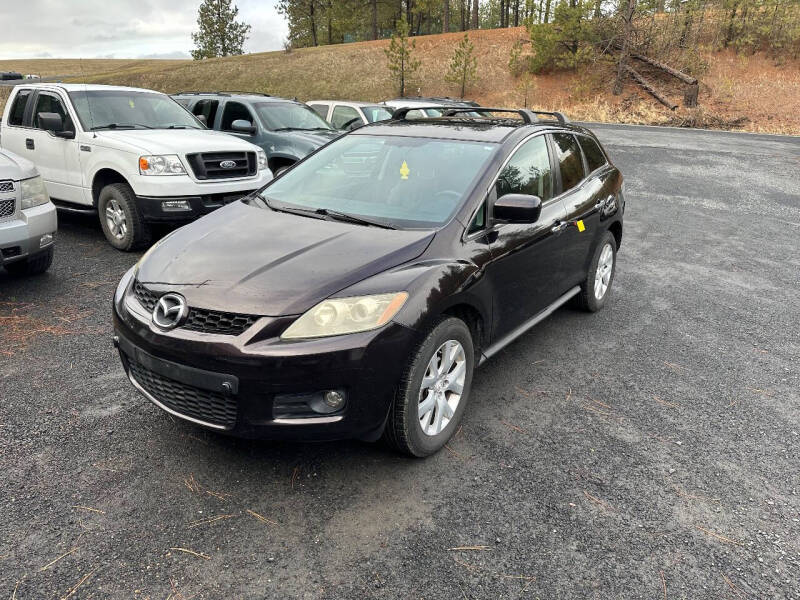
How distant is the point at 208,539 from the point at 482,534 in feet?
3.90

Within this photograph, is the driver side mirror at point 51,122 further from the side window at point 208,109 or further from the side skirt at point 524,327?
the side skirt at point 524,327

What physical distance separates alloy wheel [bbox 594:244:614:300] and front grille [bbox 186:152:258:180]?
175 inches

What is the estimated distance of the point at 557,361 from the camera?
4473 millimetres

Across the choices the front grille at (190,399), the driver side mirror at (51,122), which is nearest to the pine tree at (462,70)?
the driver side mirror at (51,122)

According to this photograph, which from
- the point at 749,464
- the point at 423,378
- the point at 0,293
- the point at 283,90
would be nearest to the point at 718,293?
the point at 749,464

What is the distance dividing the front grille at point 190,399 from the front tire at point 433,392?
2.53 ft

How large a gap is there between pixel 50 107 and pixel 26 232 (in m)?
3.30

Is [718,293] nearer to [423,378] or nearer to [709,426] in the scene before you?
[709,426]

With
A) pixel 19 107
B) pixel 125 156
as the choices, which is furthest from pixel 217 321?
pixel 19 107

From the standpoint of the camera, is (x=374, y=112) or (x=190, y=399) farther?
(x=374, y=112)

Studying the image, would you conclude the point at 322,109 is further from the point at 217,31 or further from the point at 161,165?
the point at 217,31

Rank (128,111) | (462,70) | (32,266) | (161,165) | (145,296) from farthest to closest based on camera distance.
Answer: (462,70)
(128,111)
(161,165)
(32,266)
(145,296)

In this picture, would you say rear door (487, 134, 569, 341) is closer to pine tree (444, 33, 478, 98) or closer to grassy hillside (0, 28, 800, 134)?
grassy hillside (0, 28, 800, 134)

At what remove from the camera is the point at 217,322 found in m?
2.70
